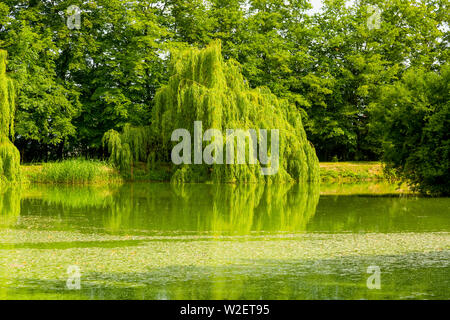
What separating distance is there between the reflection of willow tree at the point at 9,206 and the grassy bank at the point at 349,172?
18171 mm

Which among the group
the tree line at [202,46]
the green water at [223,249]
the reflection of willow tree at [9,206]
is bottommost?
the reflection of willow tree at [9,206]

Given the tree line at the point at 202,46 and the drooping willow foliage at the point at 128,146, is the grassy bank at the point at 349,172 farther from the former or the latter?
the drooping willow foliage at the point at 128,146

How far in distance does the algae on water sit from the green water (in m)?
8.39

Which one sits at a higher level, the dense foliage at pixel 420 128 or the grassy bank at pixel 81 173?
the dense foliage at pixel 420 128

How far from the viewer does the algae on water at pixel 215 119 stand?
2609 cm

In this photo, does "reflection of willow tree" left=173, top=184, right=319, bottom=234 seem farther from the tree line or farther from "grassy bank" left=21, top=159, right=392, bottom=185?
the tree line

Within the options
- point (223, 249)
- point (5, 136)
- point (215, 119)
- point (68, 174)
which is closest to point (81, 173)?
point (68, 174)

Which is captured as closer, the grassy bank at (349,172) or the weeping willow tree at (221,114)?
the weeping willow tree at (221,114)

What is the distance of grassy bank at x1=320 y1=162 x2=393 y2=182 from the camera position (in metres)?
34.3

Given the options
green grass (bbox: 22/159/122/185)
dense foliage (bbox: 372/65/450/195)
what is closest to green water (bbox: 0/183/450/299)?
dense foliage (bbox: 372/65/450/195)

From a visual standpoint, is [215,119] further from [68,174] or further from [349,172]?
[349,172]

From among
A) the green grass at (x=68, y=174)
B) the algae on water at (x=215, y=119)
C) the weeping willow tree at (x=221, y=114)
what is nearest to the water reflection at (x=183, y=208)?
the weeping willow tree at (x=221, y=114)
